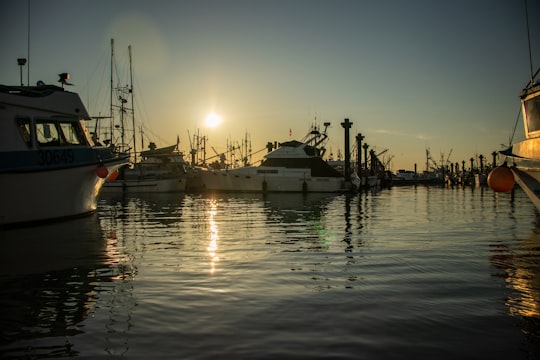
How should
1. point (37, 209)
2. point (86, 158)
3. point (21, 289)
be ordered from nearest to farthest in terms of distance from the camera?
point (21, 289) < point (37, 209) < point (86, 158)

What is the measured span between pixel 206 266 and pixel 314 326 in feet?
13.6

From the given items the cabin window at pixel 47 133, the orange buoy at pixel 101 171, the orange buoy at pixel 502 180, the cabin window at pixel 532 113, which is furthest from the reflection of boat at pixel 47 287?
the cabin window at pixel 532 113

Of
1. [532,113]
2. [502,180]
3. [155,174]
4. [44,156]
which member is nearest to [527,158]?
[502,180]

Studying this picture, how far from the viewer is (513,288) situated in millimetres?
7504

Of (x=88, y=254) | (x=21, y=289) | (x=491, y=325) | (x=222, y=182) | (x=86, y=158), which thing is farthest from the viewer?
(x=222, y=182)

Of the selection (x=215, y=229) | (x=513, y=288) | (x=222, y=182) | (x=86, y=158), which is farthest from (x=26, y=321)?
(x=222, y=182)

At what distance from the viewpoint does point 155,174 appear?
5747 cm

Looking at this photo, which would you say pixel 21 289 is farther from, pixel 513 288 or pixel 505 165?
pixel 505 165

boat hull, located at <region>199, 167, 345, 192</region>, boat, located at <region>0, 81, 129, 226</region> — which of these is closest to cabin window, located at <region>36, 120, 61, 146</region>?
boat, located at <region>0, 81, 129, 226</region>

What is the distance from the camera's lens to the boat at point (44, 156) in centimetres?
1645

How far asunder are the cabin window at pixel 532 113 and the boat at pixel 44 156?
15.5 m

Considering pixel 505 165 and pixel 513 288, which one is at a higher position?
pixel 505 165

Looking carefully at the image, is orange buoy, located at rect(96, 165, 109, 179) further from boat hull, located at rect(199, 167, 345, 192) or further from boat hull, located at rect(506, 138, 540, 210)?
boat hull, located at rect(199, 167, 345, 192)

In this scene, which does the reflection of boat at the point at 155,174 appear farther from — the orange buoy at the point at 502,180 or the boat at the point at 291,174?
the orange buoy at the point at 502,180
